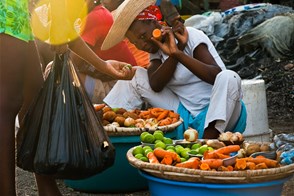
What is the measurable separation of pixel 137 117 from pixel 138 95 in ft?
1.23

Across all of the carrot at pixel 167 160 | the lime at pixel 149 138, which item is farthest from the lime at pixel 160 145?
the carrot at pixel 167 160

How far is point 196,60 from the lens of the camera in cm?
374

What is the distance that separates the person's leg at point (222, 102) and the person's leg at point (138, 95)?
0.46 metres

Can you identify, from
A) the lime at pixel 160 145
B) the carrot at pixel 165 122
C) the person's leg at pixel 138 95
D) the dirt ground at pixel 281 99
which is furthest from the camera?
the dirt ground at pixel 281 99

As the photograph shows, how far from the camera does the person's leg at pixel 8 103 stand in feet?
8.78

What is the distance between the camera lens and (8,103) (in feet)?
8.84

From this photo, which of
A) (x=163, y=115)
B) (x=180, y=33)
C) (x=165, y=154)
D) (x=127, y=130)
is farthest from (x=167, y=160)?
(x=180, y=33)

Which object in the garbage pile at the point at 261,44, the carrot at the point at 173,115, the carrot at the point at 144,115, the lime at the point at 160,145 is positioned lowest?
the garbage pile at the point at 261,44

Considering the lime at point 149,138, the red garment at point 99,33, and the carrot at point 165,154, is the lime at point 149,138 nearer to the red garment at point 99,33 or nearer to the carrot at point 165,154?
the carrot at point 165,154

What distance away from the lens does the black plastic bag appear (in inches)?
107

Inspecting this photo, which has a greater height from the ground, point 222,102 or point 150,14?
point 150,14

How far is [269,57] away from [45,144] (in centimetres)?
540

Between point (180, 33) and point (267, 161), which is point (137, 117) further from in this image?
point (267, 161)

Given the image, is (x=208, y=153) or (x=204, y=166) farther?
(x=208, y=153)
